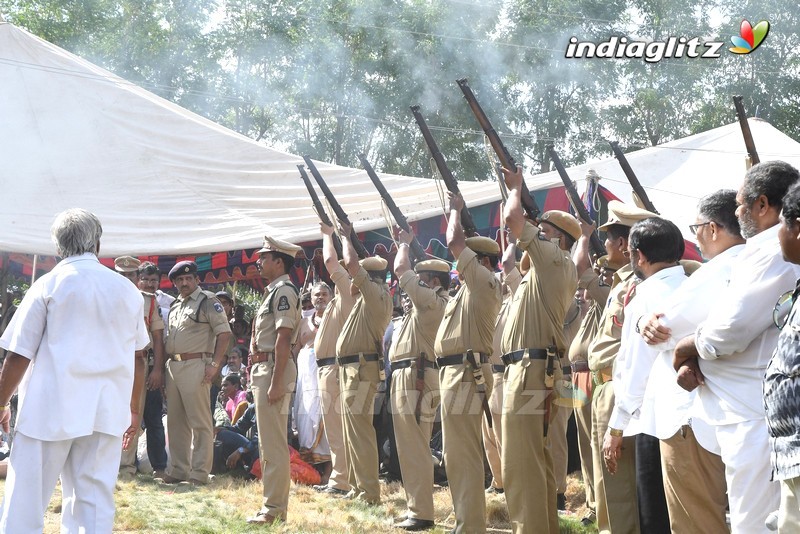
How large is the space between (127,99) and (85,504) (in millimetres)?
8008

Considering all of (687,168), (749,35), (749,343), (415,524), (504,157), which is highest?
(749,35)

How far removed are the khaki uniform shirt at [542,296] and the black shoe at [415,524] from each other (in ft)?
5.58

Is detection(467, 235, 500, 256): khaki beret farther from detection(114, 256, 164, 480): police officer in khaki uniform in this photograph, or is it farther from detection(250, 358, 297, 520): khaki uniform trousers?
detection(114, 256, 164, 480): police officer in khaki uniform

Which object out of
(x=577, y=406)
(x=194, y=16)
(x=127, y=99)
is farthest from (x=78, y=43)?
(x=577, y=406)

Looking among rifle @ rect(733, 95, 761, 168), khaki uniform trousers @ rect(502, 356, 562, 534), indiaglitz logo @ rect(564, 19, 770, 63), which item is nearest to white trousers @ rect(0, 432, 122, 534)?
khaki uniform trousers @ rect(502, 356, 562, 534)

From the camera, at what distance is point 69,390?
13.9 ft

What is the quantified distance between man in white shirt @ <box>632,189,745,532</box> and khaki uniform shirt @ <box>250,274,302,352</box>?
145 inches

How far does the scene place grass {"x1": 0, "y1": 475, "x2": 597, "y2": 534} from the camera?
21.1 ft

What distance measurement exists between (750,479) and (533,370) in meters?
2.32

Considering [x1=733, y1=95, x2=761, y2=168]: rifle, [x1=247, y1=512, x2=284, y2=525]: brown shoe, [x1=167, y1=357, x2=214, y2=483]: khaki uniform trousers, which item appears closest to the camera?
[x1=733, y1=95, x2=761, y2=168]: rifle

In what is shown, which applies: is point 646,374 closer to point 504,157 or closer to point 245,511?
point 504,157

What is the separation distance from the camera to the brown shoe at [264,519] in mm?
6539

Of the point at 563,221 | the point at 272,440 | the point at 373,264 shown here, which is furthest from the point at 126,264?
the point at 563,221

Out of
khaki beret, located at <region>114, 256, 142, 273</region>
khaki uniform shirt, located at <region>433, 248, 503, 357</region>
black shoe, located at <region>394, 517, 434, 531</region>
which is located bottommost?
black shoe, located at <region>394, 517, 434, 531</region>
